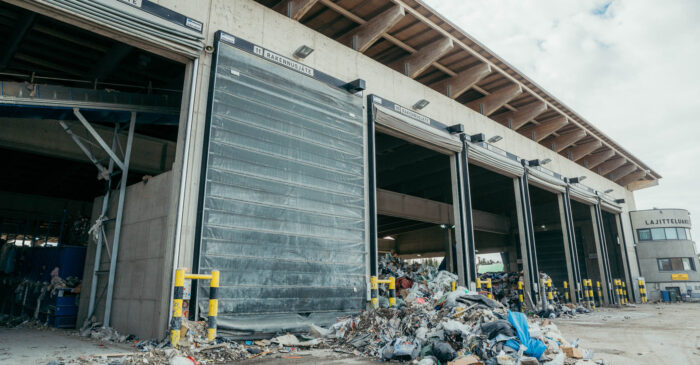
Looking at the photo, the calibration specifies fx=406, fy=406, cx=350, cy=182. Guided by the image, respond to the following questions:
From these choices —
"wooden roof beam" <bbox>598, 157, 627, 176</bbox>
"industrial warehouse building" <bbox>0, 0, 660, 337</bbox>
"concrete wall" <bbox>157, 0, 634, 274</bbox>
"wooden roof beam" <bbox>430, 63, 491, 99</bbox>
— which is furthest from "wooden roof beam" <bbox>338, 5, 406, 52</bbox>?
"wooden roof beam" <bbox>598, 157, 627, 176</bbox>

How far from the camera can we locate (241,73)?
26.0ft

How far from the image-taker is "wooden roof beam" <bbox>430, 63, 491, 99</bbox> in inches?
544

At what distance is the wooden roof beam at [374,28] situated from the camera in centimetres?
1066

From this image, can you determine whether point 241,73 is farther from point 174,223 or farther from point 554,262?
point 554,262

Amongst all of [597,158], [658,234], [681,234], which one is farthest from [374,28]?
[681,234]

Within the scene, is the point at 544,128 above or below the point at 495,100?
above

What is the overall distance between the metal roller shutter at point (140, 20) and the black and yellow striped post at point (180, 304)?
13.0 ft

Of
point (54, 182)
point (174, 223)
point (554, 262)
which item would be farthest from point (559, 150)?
point (54, 182)

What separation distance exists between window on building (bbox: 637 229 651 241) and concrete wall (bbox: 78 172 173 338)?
1168 inches

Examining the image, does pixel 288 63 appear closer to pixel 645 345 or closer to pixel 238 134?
pixel 238 134

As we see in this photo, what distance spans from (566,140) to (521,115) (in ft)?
15.5

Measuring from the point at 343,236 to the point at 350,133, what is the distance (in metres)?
2.52

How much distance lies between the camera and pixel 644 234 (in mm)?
26609

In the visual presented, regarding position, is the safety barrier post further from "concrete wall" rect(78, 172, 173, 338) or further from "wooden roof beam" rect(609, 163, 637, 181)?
"wooden roof beam" rect(609, 163, 637, 181)
